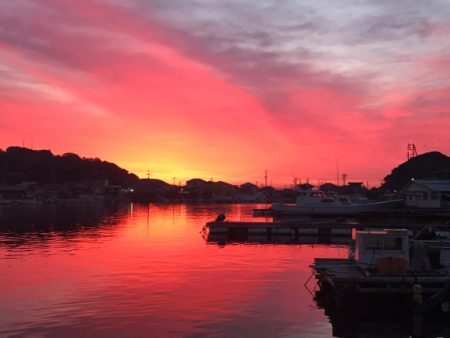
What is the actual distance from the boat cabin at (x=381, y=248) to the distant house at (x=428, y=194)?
54342mm

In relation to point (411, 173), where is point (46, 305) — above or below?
below

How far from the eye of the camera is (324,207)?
86625 mm

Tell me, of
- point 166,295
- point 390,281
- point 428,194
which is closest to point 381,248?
point 390,281

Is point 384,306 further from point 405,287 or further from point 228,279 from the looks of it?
point 228,279

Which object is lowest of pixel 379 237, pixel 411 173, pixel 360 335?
pixel 360 335

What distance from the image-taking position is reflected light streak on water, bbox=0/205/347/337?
22.2 meters

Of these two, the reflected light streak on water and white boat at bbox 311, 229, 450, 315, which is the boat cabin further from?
the reflected light streak on water

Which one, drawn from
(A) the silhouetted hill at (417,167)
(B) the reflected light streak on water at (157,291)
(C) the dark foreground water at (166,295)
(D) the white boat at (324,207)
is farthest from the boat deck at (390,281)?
(A) the silhouetted hill at (417,167)

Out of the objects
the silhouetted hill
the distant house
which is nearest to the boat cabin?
the distant house

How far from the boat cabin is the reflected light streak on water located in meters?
3.66

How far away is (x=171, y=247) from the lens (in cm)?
5338

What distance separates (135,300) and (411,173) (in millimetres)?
135358

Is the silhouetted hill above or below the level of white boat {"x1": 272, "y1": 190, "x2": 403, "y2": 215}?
above

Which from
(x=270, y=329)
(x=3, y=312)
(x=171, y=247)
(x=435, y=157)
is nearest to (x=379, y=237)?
(x=270, y=329)
